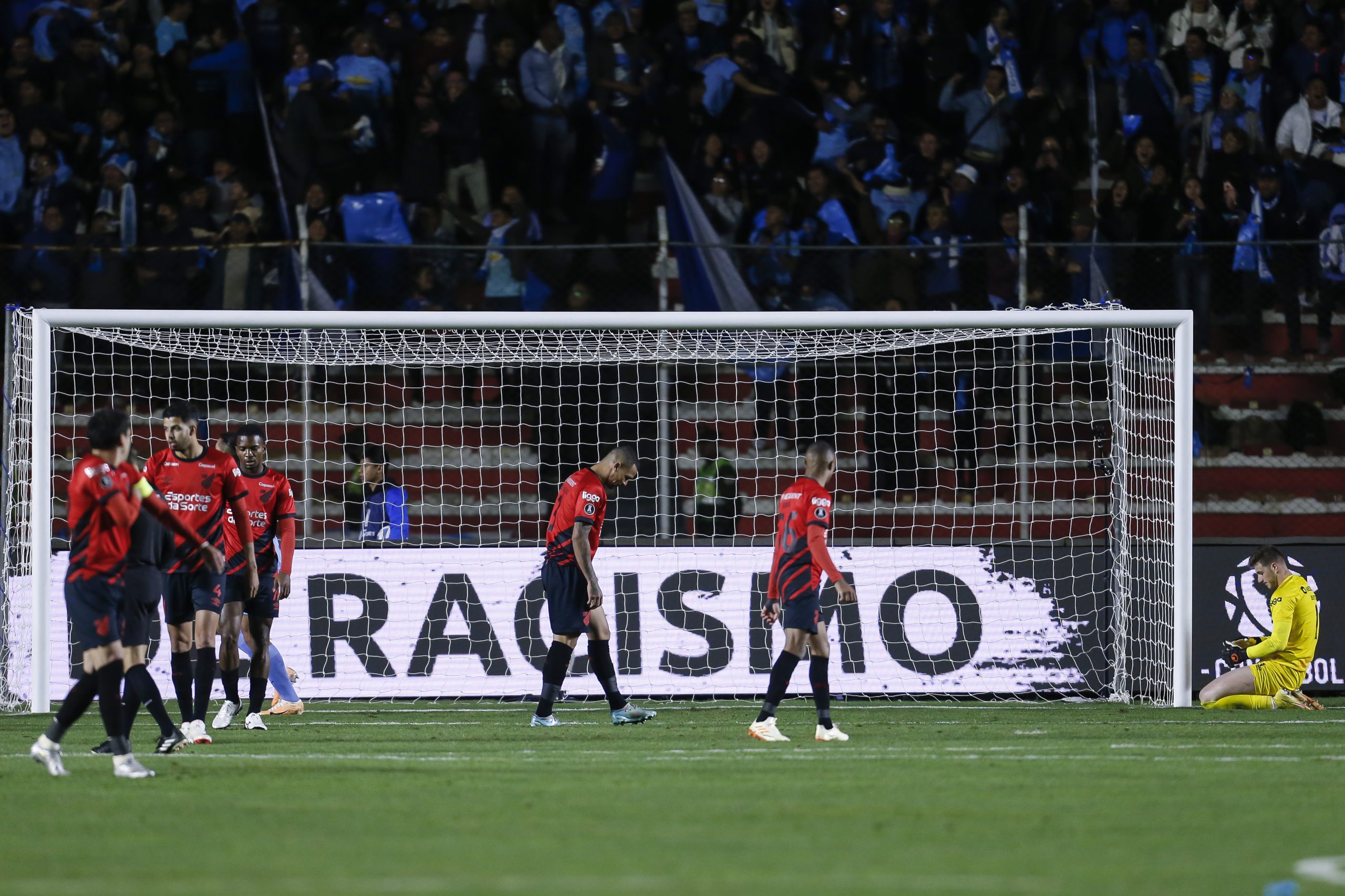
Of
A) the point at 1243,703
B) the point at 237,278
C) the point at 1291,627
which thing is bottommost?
the point at 1243,703

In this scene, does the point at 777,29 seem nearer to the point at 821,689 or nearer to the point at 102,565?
the point at 821,689

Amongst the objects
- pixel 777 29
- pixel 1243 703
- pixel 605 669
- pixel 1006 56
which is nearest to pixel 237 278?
pixel 605 669

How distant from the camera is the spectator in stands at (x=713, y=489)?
13898 mm

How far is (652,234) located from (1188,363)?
4980 millimetres

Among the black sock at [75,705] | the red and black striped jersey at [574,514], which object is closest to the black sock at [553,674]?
the red and black striped jersey at [574,514]

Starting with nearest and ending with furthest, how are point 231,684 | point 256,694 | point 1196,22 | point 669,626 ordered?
point 231,684
point 256,694
point 669,626
point 1196,22

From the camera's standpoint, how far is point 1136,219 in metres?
15.7

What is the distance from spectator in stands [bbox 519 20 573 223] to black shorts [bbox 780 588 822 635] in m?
6.93

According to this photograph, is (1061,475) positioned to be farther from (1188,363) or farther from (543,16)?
(543,16)

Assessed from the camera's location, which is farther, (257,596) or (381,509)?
(381,509)

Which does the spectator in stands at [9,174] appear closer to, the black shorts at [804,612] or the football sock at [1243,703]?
the black shorts at [804,612]

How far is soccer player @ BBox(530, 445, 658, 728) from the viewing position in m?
11.1

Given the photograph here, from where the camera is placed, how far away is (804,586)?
1004 centimetres

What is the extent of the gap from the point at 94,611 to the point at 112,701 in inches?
18.3
